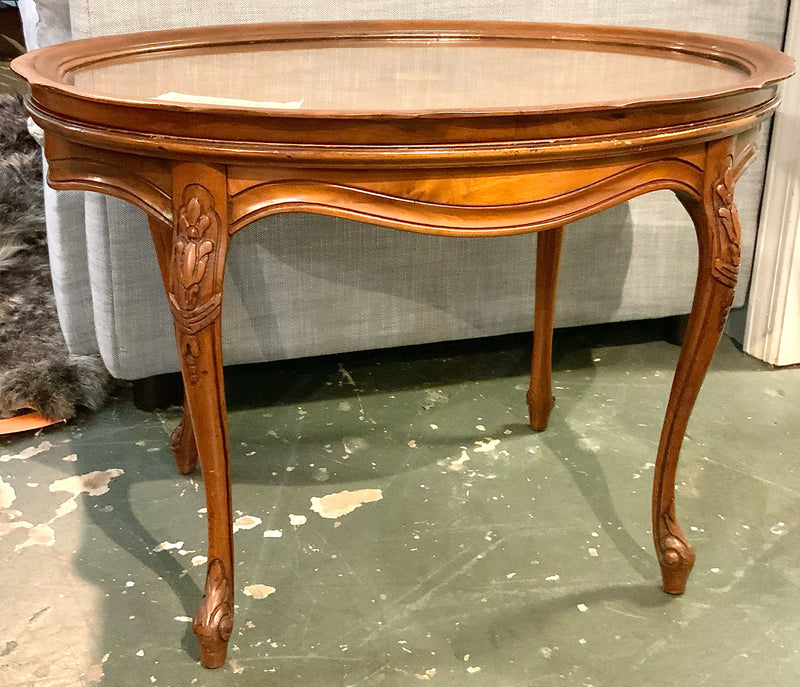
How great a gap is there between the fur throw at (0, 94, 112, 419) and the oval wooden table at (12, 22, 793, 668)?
19.5 inches

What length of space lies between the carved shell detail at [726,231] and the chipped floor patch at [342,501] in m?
0.56

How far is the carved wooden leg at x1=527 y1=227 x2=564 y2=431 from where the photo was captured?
1229 mm

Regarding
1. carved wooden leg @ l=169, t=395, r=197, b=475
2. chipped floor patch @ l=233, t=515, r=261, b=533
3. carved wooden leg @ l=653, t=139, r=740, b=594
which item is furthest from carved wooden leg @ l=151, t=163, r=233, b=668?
carved wooden leg @ l=653, t=139, r=740, b=594

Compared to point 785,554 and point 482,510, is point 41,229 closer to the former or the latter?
point 482,510

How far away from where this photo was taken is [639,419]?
139cm

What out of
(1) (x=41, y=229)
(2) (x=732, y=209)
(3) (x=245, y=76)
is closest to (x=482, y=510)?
(2) (x=732, y=209)

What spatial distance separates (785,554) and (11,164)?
1.70m

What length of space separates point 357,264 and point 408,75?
1.56 ft

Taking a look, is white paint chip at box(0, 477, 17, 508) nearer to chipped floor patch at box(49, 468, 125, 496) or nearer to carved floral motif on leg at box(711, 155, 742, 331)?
chipped floor patch at box(49, 468, 125, 496)

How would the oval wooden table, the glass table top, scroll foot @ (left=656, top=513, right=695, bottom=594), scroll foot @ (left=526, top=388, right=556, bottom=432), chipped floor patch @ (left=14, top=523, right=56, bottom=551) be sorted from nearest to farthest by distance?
the oval wooden table, the glass table top, scroll foot @ (left=656, top=513, right=695, bottom=594), chipped floor patch @ (left=14, top=523, right=56, bottom=551), scroll foot @ (left=526, top=388, right=556, bottom=432)

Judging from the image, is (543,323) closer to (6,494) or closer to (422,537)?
(422,537)

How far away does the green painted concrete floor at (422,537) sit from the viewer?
927 millimetres

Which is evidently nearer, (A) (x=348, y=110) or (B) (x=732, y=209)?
(A) (x=348, y=110)

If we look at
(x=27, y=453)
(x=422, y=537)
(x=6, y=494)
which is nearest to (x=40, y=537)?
(x=6, y=494)
